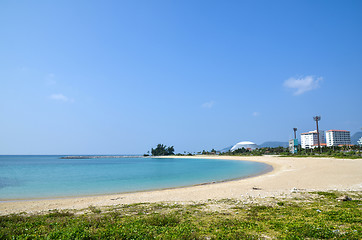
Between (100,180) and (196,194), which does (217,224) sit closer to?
(196,194)

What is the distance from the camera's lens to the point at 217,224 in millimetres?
8508

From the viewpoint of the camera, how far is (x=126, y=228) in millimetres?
7871

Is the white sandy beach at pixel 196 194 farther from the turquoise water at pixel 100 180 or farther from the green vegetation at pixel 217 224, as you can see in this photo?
the turquoise water at pixel 100 180

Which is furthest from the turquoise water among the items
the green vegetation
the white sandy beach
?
the green vegetation

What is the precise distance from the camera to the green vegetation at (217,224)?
711cm

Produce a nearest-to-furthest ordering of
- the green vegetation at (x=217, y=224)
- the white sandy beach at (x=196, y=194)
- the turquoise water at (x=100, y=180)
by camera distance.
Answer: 1. the green vegetation at (x=217, y=224)
2. the white sandy beach at (x=196, y=194)
3. the turquoise water at (x=100, y=180)

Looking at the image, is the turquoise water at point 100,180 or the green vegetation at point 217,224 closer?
the green vegetation at point 217,224

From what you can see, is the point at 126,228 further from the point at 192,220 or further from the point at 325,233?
the point at 325,233

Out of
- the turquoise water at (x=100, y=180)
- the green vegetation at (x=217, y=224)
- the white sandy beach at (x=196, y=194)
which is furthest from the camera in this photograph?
the turquoise water at (x=100, y=180)

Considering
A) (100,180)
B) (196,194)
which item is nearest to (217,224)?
(196,194)

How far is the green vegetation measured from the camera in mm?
7105

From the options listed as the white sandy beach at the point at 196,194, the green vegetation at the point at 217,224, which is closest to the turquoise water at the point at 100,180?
the white sandy beach at the point at 196,194

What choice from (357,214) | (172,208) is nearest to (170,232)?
(172,208)

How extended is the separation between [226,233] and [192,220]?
217 cm
